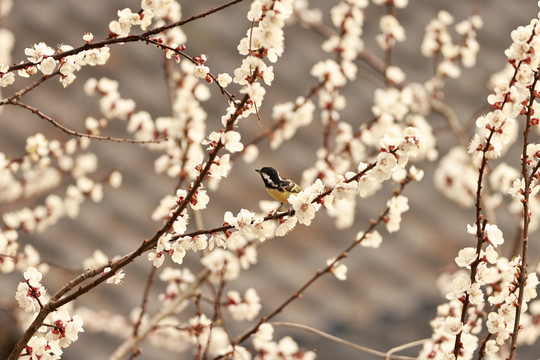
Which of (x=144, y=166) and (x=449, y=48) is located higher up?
(x=449, y=48)

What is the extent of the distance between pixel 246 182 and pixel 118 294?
0.61 meters

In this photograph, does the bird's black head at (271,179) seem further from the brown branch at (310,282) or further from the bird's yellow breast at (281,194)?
the brown branch at (310,282)

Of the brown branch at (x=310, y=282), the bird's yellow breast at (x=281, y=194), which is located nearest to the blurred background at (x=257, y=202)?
the brown branch at (x=310, y=282)

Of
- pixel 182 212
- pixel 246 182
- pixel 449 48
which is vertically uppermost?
pixel 449 48

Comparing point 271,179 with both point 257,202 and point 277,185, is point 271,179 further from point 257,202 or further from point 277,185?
point 257,202

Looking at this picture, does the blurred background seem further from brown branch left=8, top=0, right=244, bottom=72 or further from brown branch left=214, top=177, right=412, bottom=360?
brown branch left=8, top=0, right=244, bottom=72

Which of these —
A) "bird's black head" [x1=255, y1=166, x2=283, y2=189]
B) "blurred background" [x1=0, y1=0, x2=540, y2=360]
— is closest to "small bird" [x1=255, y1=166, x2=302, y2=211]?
"bird's black head" [x1=255, y1=166, x2=283, y2=189]

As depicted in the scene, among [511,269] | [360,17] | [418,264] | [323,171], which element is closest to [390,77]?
[360,17]

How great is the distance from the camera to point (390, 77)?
215 cm

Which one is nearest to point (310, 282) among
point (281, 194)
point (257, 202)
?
point (281, 194)

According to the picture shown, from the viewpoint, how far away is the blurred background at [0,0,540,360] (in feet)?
8.08

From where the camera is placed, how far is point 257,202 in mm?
2479

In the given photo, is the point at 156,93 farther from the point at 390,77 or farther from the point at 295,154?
the point at 390,77

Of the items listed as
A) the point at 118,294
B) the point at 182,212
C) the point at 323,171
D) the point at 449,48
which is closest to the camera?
the point at 182,212
